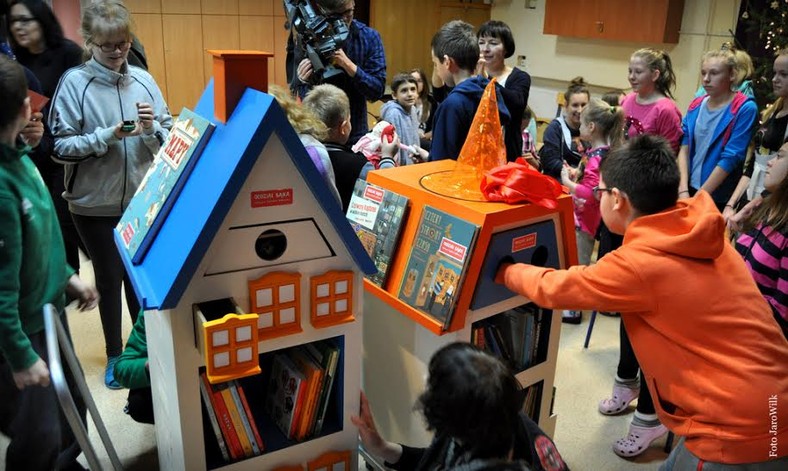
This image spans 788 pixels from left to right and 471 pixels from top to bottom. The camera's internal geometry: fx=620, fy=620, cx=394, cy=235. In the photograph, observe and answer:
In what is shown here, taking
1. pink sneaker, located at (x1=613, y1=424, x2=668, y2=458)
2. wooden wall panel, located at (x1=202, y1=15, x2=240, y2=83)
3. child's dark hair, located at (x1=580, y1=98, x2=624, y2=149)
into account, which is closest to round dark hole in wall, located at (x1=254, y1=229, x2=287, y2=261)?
pink sneaker, located at (x1=613, y1=424, x2=668, y2=458)

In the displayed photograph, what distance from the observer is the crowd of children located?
1.58m

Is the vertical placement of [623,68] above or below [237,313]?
above

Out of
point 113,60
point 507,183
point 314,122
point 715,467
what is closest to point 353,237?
point 507,183

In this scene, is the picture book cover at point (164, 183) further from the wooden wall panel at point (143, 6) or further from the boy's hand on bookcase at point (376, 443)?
the wooden wall panel at point (143, 6)

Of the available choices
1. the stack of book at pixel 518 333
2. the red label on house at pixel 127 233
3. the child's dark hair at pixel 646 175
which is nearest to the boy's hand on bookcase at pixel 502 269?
the stack of book at pixel 518 333

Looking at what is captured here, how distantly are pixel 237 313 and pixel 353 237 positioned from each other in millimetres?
330

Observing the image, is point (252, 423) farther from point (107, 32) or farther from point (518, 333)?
point (107, 32)

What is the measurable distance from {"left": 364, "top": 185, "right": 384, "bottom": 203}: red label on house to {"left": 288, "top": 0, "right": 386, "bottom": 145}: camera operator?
1.19 meters

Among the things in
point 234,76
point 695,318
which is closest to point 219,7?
point 234,76

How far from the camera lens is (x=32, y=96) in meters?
2.06

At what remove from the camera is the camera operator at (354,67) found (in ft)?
10.0

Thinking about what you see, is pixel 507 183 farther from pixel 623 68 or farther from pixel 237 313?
pixel 623 68

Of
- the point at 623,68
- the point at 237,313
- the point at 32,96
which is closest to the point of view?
the point at 237,313

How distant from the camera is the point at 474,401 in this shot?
1197 millimetres
